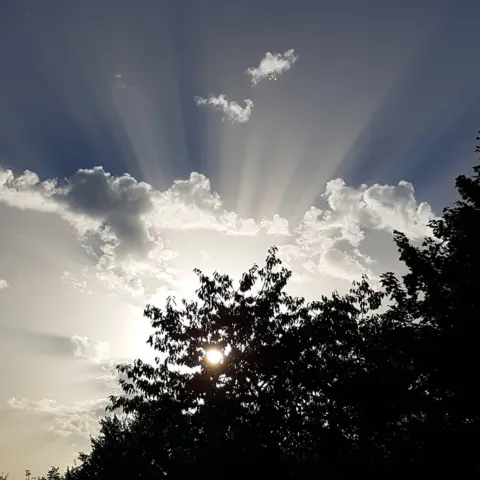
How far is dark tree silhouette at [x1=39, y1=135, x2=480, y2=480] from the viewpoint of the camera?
15.0 metres

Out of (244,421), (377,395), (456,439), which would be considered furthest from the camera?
(244,421)

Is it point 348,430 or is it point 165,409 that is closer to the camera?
point 348,430

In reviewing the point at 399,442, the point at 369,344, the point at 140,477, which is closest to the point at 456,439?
the point at 399,442

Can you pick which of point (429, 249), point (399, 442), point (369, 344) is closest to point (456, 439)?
point (399, 442)

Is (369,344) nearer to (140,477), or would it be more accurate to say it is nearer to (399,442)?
(399,442)

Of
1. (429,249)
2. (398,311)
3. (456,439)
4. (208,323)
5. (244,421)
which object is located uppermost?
(208,323)

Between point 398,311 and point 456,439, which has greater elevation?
point 398,311

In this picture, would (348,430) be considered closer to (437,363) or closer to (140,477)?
(437,363)

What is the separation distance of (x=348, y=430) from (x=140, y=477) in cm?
2435

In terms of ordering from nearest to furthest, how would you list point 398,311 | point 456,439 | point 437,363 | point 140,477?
1. point 456,439
2. point 437,363
3. point 398,311
4. point 140,477

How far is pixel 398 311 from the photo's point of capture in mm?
18469

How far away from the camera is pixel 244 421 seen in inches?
915

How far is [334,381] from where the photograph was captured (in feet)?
64.6

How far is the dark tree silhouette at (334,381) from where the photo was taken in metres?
15.0
